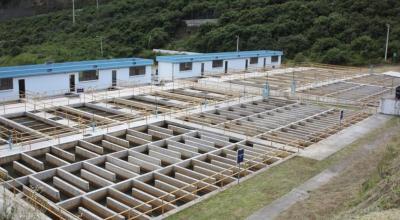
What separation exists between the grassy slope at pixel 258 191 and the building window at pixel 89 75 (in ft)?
68.7

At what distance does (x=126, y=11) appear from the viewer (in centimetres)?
9344

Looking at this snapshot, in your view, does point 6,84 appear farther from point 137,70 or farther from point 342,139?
point 342,139

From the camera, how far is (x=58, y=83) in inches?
1312

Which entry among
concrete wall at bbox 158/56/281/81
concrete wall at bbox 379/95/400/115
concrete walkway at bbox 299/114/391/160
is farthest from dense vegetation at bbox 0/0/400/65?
concrete walkway at bbox 299/114/391/160

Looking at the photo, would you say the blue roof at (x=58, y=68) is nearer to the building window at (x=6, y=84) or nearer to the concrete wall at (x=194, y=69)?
the building window at (x=6, y=84)

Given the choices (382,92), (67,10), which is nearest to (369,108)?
(382,92)

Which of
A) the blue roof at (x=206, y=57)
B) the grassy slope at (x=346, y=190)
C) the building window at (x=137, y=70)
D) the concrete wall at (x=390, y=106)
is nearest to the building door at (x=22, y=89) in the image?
the building window at (x=137, y=70)

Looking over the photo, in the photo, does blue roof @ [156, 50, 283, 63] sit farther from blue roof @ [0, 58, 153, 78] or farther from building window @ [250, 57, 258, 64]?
blue roof @ [0, 58, 153, 78]

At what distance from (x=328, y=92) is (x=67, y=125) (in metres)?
22.0

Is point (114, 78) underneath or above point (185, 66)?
underneath

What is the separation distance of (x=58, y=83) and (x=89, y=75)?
2.81 meters

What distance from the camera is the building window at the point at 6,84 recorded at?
30016 millimetres

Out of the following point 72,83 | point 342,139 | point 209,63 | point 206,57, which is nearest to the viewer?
point 342,139

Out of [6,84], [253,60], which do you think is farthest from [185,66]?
[6,84]
